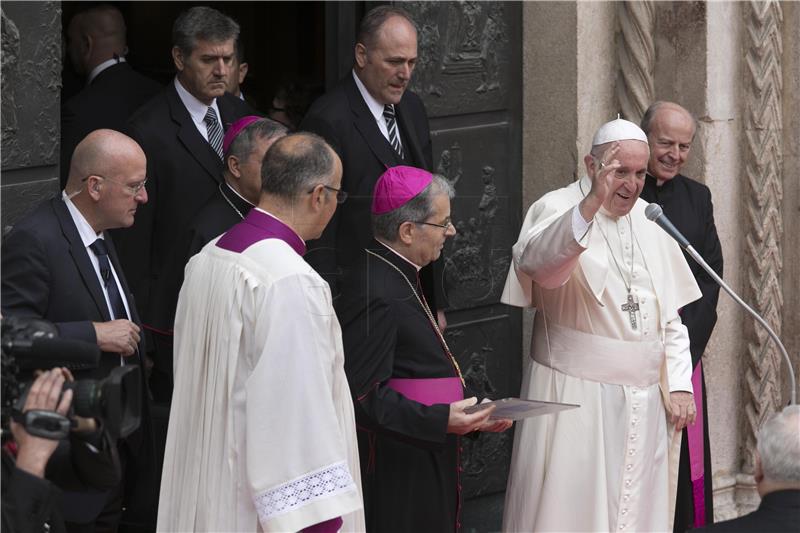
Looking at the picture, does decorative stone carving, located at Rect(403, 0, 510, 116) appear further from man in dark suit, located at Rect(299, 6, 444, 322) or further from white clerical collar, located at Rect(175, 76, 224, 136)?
white clerical collar, located at Rect(175, 76, 224, 136)

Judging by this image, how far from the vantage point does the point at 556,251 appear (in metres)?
4.98

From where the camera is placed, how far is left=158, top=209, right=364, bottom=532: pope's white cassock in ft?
13.1

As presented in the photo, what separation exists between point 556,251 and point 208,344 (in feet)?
4.28

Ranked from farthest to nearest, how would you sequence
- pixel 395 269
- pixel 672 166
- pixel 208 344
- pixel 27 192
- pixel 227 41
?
pixel 672 166, pixel 227 41, pixel 27 192, pixel 395 269, pixel 208 344

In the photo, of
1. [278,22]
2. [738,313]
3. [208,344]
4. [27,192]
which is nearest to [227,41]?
[27,192]

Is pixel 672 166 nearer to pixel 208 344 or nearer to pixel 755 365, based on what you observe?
pixel 755 365

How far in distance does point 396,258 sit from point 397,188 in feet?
0.67

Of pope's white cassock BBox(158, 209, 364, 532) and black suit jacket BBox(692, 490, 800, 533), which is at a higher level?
pope's white cassock BBox(158, 209, 364, 532)

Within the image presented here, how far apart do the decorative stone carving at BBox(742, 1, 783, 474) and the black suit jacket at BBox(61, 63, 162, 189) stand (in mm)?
2662

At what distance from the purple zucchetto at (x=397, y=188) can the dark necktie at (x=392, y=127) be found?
38.7 inches

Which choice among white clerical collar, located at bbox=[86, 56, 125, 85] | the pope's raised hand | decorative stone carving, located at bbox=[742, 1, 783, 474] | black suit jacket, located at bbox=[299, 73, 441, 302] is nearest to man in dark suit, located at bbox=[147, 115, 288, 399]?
black suit jacket, located at bbox=[299, 73, 441, 302]

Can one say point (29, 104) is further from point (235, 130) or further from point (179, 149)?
point (235, 130)

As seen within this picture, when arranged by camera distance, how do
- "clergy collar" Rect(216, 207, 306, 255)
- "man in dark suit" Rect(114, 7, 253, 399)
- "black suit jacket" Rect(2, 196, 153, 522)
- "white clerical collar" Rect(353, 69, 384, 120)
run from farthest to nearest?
"white clerical collar" Rect(353, 69, 384, 120) → "man in dark suit" Rect(114, 7, 253, 399) → "black suit jacket" Rect(2, 196, 153, 522) → "clergy collar" Rect(216, 207, 306, 255)

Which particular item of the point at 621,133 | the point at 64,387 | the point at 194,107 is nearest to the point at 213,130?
the point at 194,107
